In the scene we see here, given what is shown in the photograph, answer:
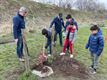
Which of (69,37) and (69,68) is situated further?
(69,37)

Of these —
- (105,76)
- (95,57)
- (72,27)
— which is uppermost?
(72,27)

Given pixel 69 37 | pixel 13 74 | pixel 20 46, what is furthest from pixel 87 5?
pixel 13 74

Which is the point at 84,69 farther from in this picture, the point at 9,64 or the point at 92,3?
the point at 92,3

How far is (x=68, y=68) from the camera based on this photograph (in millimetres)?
10023

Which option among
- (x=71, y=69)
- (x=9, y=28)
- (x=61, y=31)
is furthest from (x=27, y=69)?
(x=9, y=28)

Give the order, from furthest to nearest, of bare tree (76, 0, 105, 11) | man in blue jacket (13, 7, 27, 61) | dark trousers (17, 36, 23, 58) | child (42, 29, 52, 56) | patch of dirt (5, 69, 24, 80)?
1. bare tree (76, 0, 105, 11)
2. child (42, 29, 52, 56)
3. dark trousers (17, 36, 23, 58)
4. man in blue jacket (13, 7, 27, 61)
5. patch of dirt (5, 69, 24, 80)

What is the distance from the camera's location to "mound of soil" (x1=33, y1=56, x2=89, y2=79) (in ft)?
31.6

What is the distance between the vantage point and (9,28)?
2092cm

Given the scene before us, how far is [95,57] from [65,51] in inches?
99.3

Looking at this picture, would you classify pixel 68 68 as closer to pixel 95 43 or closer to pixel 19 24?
pixel 95 43

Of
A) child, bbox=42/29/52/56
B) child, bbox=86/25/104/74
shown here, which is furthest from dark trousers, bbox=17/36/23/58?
child, bbox=86/25/104/74

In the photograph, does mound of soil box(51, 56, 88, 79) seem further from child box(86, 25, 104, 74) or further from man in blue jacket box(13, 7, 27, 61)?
man in blue jacket box(13, 7, 27, 61)

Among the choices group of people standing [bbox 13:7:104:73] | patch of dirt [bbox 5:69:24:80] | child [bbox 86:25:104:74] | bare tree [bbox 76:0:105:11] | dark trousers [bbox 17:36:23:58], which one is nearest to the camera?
patch of dirt [bbox 5:69:24:80]

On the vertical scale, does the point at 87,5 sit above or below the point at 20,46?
above
